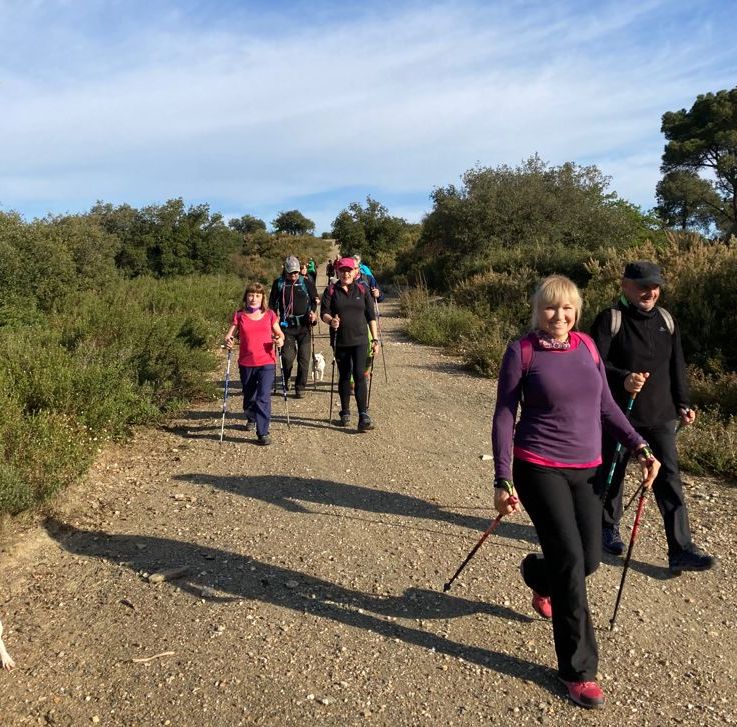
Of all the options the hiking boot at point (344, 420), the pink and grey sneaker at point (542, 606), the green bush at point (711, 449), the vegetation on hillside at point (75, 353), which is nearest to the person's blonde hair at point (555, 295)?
the pink and grey sneaker at point (542, 606)

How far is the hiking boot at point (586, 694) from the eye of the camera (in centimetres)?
303

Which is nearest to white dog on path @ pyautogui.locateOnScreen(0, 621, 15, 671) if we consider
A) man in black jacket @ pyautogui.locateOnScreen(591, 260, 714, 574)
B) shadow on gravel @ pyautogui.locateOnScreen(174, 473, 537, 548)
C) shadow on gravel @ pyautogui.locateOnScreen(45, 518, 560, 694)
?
shadow on gravel @ pyautogui.locateOnScreen(45, 518, 560, 694)

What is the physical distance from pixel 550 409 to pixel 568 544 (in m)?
0.65

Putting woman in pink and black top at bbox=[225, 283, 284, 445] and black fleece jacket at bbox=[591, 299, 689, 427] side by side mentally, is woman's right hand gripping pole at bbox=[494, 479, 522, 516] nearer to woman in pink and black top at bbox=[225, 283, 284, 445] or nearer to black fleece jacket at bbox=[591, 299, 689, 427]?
black fleece jacket at bbox=[591, 299, 689, 427]

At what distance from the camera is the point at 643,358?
4.32 meters

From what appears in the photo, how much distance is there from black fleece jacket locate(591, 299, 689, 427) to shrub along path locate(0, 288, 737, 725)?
1.11m

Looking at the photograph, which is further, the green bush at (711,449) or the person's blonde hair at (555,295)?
the green bush at (711,449)

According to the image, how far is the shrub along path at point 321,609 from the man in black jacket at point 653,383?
38 cm

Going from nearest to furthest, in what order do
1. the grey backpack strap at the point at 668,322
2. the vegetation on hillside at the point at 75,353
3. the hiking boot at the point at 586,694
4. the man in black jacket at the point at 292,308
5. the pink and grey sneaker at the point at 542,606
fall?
the hiking boot at the point at 586,694
the pink and grey sneaker at the point at 542,606
the grey backpack strap at the point at 668,322
the vegetation on hillside at the point at 75,353
the man in black jacket at the point at 292,308

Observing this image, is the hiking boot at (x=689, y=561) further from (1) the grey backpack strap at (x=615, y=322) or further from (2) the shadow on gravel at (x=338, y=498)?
(1) the grey backpack strap at (x=615, y=322)

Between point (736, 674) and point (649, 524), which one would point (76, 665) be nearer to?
point (736, 674)

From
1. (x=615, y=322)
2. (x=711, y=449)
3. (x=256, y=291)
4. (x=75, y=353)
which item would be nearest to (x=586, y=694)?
(x=615, y=322)

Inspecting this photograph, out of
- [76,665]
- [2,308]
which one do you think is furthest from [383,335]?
[76,665]

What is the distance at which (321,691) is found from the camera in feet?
10.5
